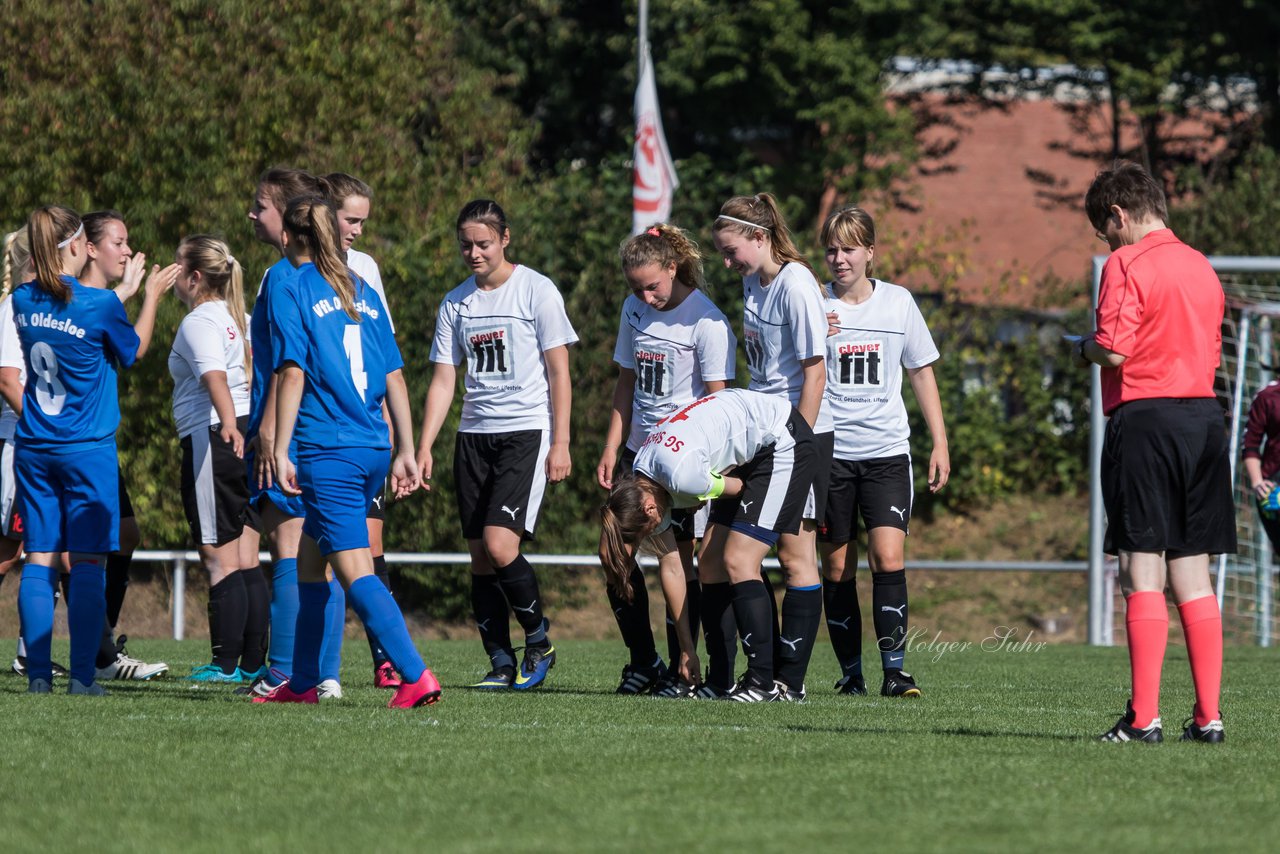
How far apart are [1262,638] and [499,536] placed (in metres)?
8.95

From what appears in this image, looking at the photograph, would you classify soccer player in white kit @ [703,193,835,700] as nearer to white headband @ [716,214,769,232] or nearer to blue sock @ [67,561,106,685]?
white headband @ [716,214,769,232]

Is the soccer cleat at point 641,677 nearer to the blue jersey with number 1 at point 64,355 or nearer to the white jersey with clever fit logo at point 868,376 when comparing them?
the white jersey with clever fit logo at point 868,376

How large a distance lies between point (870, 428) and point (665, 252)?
4.03 feet

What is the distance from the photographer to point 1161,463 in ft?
18.6

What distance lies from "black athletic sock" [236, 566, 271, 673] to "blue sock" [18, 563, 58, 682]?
45.3 inches

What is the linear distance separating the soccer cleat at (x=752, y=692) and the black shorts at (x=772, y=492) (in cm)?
62

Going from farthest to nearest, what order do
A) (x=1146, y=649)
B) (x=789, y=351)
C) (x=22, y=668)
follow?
(x=22, y=668) < (x=789, y=351) < (x=1146, y=649)

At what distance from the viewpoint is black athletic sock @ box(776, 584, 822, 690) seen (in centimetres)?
727

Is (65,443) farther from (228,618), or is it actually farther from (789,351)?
(789,351)

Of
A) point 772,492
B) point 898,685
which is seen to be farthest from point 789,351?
point 898,685

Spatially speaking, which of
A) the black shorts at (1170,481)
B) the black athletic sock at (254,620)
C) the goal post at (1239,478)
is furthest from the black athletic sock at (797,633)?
the goal post at (1239,478)

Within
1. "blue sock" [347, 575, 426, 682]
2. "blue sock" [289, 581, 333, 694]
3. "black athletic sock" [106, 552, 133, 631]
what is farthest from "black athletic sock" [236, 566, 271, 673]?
"blue sock" [347, 575, 426, 682]

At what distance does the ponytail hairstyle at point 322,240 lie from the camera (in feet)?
21.3

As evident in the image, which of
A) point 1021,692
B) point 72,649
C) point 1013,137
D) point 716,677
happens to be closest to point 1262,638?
point 1021,692
